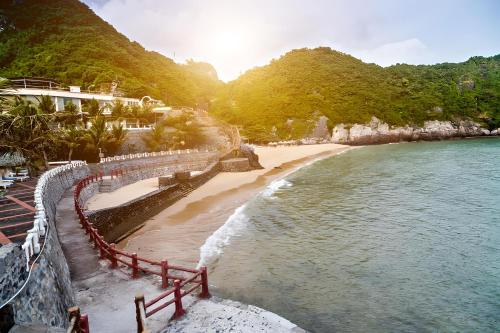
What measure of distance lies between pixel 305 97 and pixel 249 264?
9961 centimetres

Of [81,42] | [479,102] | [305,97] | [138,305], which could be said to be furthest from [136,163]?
[479,102]

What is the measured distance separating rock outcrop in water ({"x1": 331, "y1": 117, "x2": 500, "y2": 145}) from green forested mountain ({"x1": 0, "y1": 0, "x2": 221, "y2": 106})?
45.3 metres

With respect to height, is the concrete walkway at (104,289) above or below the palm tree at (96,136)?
below

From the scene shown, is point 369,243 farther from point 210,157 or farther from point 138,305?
point 210,157

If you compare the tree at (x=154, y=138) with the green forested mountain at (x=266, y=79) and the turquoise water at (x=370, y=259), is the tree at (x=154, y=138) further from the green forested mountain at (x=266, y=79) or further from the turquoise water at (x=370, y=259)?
the turquoise water at (x=370, y=259)

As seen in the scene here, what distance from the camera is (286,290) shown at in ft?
40.8

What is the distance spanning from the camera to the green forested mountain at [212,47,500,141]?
98188mm

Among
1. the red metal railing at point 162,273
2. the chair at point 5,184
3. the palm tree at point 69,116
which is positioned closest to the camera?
the red metal railing at point 162,273

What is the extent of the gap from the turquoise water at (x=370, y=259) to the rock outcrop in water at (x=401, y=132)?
66199mm

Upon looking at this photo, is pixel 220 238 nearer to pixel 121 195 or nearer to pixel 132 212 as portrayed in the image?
pixel 132 212

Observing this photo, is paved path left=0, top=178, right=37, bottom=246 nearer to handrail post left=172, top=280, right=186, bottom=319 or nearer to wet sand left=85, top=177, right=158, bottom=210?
wet sand left=85, top=177, right=158, bottom=210

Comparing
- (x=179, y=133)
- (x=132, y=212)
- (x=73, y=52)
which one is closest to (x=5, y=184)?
(x=132, y=212)

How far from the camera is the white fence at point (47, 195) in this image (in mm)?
8594

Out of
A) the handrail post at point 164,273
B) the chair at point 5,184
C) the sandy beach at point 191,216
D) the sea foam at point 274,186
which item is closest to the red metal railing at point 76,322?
the handrail post at point 164,273
